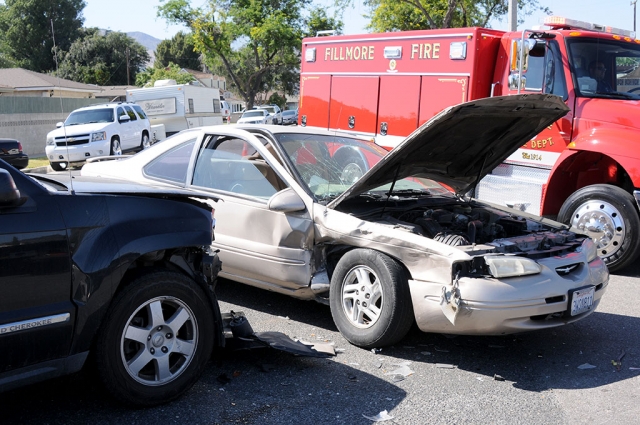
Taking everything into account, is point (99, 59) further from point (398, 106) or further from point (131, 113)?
point (398, 106)

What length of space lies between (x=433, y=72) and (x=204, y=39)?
38.4 metres

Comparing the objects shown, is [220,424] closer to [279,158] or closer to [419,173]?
[279,158]

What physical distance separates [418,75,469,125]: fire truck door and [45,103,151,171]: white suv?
34.0 feet

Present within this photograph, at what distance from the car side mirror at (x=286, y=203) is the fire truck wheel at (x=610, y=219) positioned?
3771 millimetres

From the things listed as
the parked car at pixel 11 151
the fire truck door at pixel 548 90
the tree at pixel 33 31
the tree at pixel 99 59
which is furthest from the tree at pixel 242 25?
the fire truck door at pixel 548 90

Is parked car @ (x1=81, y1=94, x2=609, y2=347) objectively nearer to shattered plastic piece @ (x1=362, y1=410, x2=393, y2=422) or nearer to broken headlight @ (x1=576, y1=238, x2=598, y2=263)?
broken headlight @ (x1=576, y1=238, x2=598, y2=263)

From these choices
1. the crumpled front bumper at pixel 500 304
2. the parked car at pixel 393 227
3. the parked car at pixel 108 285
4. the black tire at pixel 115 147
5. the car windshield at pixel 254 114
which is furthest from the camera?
the car windshield at pixel 254 114

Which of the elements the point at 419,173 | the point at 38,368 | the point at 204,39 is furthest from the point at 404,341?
the point at 204,39

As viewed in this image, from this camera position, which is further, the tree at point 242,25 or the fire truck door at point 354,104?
the tree at point 242,25

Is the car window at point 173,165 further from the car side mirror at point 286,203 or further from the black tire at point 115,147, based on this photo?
the black tire at point 115,147

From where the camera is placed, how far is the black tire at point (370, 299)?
478 centimetres

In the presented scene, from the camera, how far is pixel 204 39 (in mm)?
45781

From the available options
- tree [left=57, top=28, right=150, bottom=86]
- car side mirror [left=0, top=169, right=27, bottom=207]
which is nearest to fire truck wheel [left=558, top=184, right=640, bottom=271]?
car side mirror [left=0, top=169, right=27, bottom=207]

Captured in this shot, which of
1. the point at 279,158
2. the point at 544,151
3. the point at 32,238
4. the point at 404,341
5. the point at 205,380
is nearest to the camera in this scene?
the point at 32,238
